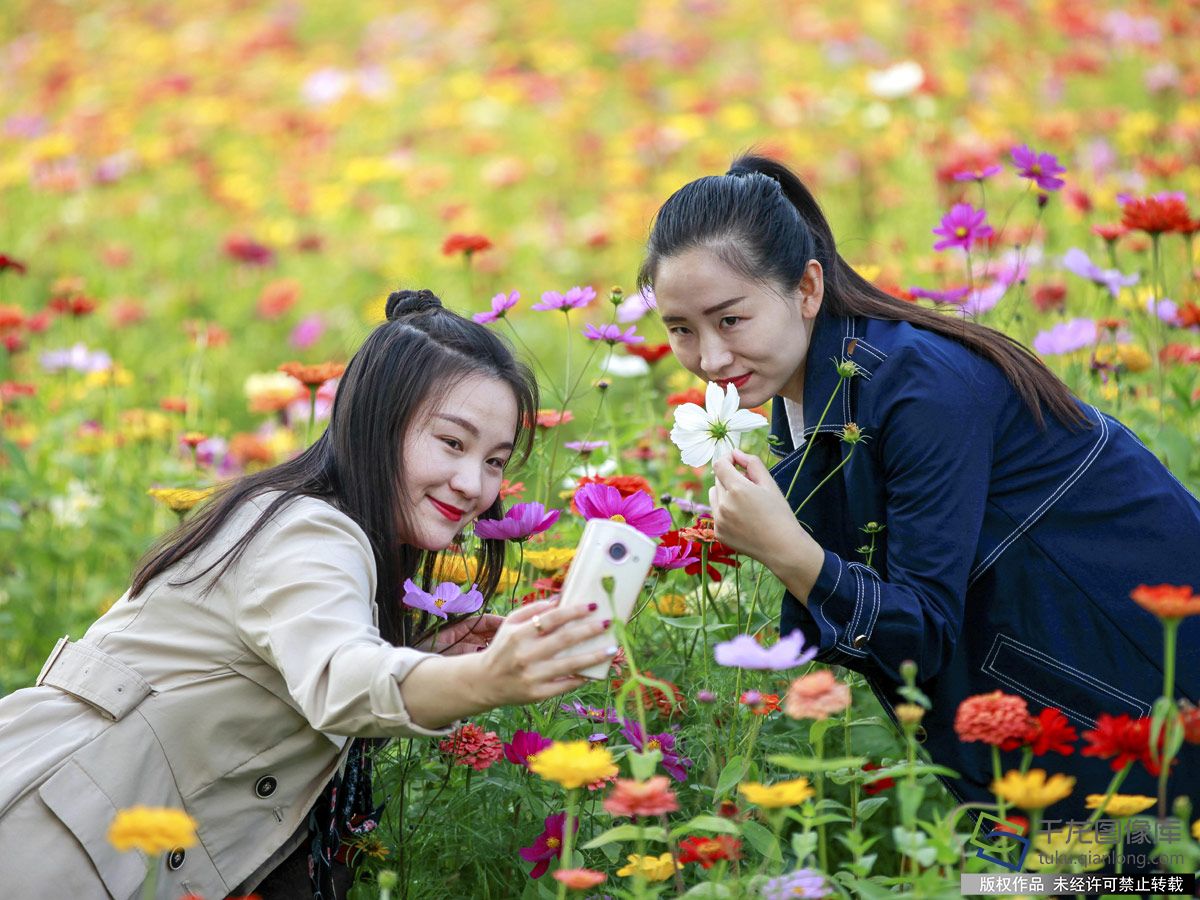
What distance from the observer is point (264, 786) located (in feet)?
5.04

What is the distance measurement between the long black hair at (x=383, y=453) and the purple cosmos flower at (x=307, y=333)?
2.54 meters

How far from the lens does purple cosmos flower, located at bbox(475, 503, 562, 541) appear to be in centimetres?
158

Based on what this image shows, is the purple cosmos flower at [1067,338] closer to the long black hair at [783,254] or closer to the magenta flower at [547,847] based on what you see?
the long black hair at [783,254]

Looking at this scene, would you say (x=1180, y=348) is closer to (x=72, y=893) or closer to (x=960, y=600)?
(x=960, y=600)

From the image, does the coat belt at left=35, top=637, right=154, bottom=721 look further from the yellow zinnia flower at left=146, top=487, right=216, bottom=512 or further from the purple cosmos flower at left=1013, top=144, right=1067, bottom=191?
the purple cosmos flower at left=1013, top=144, right=1067, bottom=191

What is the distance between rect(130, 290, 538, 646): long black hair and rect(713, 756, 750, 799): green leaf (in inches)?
18.8

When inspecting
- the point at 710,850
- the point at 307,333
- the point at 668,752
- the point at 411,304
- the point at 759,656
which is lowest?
the point at 307,333

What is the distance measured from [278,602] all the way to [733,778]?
0.50 metres

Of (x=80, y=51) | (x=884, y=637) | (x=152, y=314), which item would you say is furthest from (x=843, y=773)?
(x=80, y=51)

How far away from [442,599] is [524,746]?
0.62 feet

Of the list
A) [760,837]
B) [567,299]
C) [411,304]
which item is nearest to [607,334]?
[567,299]

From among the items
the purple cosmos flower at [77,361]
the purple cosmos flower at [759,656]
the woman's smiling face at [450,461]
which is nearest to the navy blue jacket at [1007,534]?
the woman's smiling face at [450,461]

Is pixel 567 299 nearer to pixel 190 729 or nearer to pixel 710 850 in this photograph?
pixel 190 729

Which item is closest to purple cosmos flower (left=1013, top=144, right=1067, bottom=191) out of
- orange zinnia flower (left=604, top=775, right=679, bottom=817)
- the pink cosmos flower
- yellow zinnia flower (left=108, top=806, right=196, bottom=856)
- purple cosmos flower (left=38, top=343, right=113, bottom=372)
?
the pink cosmos flower
